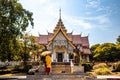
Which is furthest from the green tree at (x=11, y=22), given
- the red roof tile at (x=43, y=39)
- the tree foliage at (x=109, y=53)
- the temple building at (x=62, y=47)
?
the tree foliage at (x=109, y=53)

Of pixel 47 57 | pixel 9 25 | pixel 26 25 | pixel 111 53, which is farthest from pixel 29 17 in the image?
pixel 111 53

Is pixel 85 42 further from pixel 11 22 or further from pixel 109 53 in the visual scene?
pixel 11 22

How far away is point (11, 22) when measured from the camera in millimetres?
26359

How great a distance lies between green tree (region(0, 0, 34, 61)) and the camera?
85.1 feet

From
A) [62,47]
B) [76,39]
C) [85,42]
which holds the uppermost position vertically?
[76,39]

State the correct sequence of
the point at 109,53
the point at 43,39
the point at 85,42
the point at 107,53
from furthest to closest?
1. the point at 107,53
2. the point at 109,53
3. the point at 85,42
4. the point at 43,39

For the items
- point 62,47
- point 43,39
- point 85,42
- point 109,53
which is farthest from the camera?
point 109,53

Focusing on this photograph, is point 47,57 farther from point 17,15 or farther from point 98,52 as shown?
point 98,52

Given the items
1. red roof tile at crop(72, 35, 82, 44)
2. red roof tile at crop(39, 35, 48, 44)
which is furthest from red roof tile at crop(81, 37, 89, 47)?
red roof tile at crop(39, 35, 48, 44)

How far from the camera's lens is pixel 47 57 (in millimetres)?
19766

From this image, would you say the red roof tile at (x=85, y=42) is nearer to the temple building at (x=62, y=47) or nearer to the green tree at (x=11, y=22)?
the temple building at (x=62, y=47)

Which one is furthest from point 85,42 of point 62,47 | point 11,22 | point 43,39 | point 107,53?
point 11,22

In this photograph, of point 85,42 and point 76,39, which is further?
point 85,42

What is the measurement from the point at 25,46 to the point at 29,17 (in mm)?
16022
